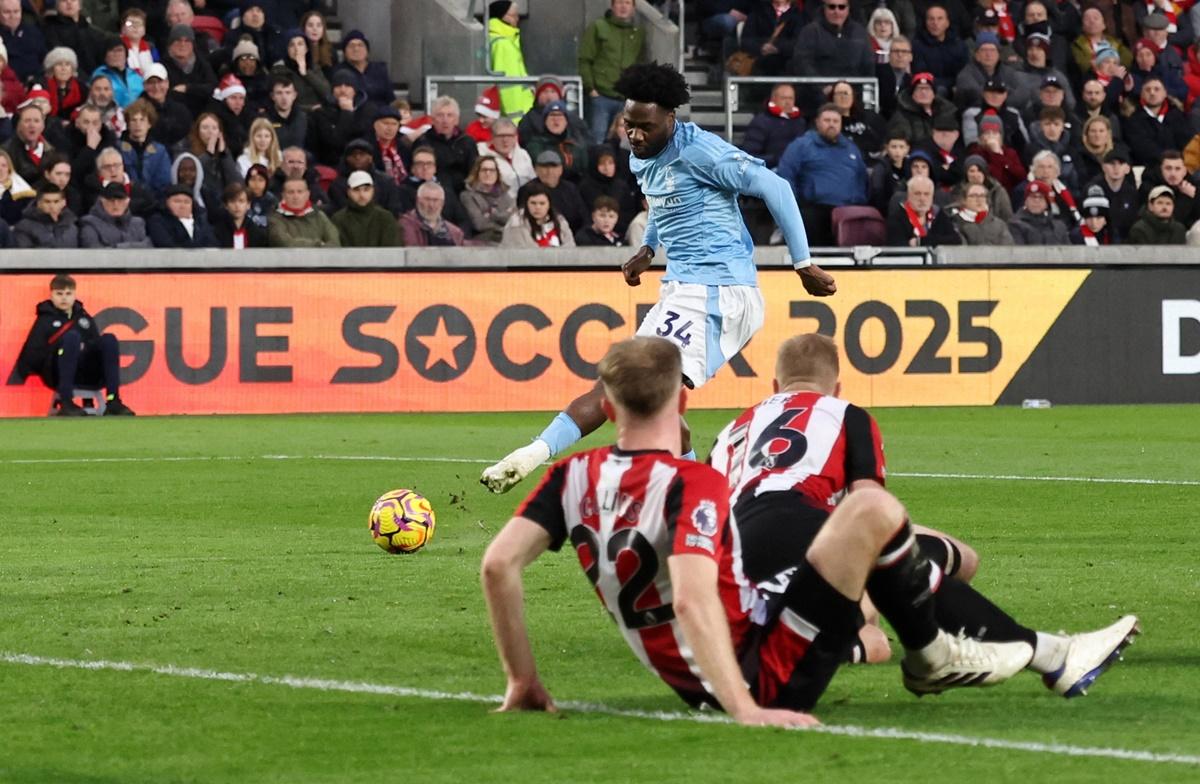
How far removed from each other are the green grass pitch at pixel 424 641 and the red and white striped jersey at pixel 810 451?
59cm

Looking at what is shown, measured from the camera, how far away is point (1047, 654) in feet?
20.4

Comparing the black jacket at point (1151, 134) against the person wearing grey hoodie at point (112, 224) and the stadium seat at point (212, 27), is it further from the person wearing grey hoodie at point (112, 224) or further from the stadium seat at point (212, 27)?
the person wearing grey hoodie at point (112, 224)

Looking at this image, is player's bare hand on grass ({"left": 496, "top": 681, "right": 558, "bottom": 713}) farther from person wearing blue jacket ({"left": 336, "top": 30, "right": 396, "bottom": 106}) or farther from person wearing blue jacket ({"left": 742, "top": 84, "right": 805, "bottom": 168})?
person wearing blue jacket ({"left": 742, "top": 84, "right": 805, "bottom": 168})

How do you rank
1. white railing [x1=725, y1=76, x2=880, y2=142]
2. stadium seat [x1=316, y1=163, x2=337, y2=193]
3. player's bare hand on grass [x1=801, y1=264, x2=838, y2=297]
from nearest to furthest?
player's bare hand on grass [x1=801, y1=264, x2=838, y2=297]
stadium seat [x1=316, y1=163, x2=337, y2=193]
white railing [x1=725, y1=76, x2=880, y2=142]

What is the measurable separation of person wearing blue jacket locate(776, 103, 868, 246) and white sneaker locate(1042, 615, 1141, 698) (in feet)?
57.0

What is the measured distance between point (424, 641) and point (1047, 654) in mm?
2258

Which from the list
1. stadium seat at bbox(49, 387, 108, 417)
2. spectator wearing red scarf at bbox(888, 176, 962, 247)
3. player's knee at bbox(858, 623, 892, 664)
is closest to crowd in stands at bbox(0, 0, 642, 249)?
stadium seat at bbox(49, 387, 108, 417)

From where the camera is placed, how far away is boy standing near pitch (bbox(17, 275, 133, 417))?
20672 millimetres

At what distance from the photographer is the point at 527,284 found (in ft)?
71.6

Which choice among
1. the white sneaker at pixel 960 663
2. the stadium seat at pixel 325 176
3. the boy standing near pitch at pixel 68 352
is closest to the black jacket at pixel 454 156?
the stadium seat at pixel 325 176

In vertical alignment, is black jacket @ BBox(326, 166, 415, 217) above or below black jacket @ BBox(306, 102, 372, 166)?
below

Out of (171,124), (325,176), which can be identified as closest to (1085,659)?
(171,124)

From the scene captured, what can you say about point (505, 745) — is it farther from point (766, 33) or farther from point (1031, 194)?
point (766, 33)

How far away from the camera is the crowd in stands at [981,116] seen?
77.9 feet
